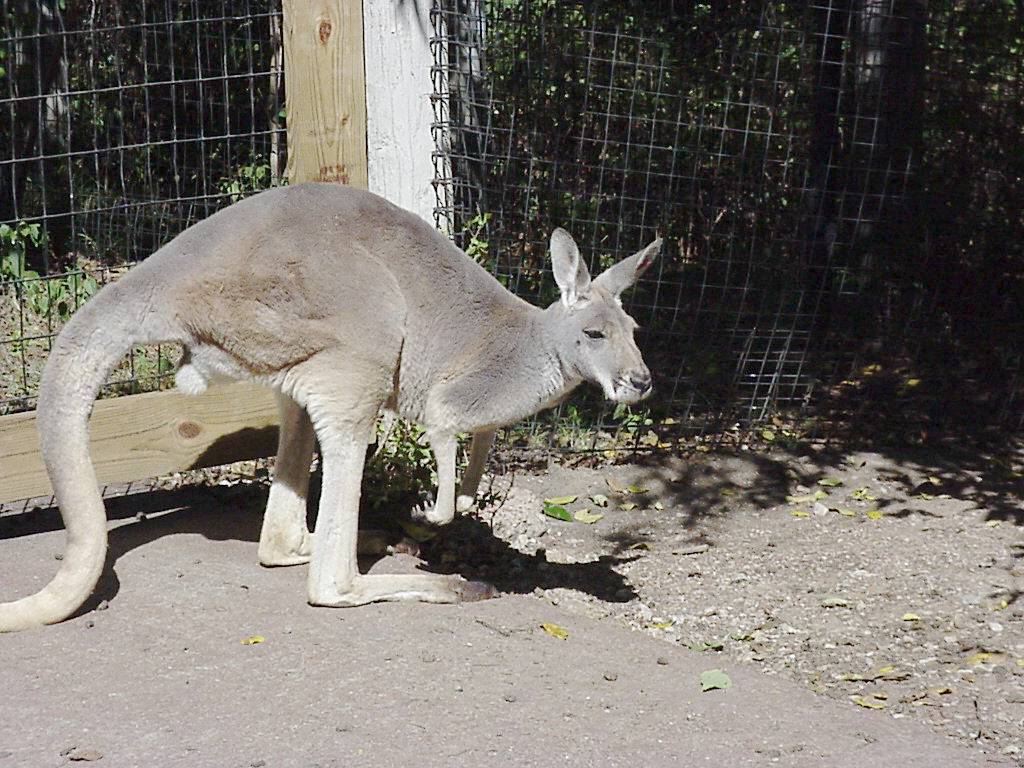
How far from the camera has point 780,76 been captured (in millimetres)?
6891

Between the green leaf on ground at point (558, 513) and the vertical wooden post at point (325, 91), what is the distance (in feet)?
5.63

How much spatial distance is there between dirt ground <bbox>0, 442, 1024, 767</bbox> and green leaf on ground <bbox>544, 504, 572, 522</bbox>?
6 cm

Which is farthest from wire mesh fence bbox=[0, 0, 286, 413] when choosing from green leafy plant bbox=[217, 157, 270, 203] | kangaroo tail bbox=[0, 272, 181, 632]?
kangaroo tail bbox=[0, 272, 181, 632]

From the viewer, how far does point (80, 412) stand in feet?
13.1

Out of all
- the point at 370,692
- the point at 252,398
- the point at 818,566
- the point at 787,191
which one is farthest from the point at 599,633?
the point at 787,191

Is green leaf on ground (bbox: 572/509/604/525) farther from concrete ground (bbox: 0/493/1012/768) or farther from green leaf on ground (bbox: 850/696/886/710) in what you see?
green leaf on ground (bbox: 850/696/886/710)

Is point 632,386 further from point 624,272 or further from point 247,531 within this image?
point 247,531

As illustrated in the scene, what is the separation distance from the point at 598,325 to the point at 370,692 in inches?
59.1

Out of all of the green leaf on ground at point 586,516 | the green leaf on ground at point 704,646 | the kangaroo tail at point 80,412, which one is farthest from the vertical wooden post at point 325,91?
the green leaf on ground at point 704,646

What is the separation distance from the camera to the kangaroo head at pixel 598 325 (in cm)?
423

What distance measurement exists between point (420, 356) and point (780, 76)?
348cm

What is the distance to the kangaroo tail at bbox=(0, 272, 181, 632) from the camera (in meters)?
3.97

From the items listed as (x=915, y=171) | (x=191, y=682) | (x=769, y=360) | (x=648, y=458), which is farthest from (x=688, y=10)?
(x=191, y=682)

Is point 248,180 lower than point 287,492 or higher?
higher
